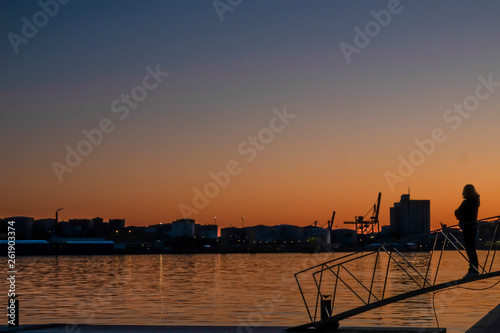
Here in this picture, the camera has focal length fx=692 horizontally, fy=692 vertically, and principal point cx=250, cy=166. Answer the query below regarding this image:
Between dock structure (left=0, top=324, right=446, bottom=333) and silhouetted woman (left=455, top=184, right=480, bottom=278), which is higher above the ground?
silhouetted woman (left=455, top=184, right=480, bottom=278)

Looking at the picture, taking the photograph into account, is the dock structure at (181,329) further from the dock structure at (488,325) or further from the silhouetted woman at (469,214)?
the silhouetted woman at (469,214)

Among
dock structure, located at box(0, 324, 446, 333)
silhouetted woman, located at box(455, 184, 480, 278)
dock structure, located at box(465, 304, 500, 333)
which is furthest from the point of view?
dock structure, located at box(0, 324, 446, 333)

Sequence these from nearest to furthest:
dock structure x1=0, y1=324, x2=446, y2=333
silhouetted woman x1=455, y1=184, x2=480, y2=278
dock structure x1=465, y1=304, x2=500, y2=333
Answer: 1. silhouetted woman x1=455, y1=184, x2=480, y2=278
2. dock structure x1=465, y1=304, x2=500, y2=333
3. dock structure x1=0, y1=324, x2=446, y2=333

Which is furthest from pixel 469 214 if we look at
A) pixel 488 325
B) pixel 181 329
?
pixel 181 329

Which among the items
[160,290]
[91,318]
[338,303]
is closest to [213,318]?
[91,318]

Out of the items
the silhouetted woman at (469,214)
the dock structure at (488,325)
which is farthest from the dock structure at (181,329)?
the silhouetted woman at (469,214)

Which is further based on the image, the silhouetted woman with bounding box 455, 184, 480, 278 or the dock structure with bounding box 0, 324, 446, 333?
the dock structure with bounding box 0, 324, 446, 333

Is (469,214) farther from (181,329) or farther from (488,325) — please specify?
(181,329)

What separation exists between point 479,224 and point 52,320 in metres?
→ 24.5

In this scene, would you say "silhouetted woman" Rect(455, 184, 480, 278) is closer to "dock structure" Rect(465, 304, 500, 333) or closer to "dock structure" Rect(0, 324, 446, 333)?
"dock structure" Rect(465, 304, 500, 333)

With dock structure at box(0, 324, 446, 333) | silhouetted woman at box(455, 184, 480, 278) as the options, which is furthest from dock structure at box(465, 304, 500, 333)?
silhouetted woman at box(455, 184, 480, 278)

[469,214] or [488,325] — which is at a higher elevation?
[469,214]

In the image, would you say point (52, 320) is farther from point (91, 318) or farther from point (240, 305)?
point (240, 305)

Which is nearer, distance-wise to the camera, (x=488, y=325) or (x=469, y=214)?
(x=469, y=214)
